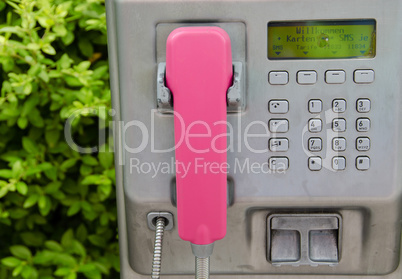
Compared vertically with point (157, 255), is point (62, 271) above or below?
below

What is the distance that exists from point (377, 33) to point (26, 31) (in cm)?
58

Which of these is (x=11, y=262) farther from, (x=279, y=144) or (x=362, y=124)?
(x=362, y=124)

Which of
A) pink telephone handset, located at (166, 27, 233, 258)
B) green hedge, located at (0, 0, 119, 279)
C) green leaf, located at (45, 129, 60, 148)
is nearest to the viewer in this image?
pink telephone handset, located at (166, 27, 233, 258)

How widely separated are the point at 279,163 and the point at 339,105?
110 millimetres

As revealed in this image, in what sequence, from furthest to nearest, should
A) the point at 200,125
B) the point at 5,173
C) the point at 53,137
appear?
the point at 53,137 → the point at 5,173 → the point at 200,125

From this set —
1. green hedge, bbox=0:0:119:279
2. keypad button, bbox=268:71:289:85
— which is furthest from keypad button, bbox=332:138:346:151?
green hedge, bbox=0:0:119:279

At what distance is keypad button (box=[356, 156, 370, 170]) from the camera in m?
0.63

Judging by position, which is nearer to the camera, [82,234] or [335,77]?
[335,77]

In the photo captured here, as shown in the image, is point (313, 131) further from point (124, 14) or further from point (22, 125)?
point (22, 125)

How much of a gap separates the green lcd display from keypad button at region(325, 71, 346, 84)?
0.07 ft

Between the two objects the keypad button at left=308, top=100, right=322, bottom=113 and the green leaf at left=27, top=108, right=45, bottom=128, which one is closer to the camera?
the keypad button at left=308, top=100, right=322, bottom=113

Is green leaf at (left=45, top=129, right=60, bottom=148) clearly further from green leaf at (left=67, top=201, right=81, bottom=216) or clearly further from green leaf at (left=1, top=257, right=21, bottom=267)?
green leaf at (left=1, top=257, right=21, bottom=267)

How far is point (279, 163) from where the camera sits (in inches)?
25.1

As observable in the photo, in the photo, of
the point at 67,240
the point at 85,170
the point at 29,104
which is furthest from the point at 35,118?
the point at 67,240
